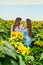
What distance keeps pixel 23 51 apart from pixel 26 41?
2.61 metres

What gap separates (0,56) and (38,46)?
7.46 feet

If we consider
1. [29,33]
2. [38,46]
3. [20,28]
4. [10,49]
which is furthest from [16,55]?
[20,28]

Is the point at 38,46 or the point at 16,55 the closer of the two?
the point at 16,55

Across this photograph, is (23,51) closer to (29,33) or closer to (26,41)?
(26,41)

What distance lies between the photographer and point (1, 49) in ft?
13.6

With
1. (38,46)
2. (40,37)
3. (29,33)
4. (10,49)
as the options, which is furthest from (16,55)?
(29,33)

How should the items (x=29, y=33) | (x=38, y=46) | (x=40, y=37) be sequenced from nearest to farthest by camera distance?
(x=38, y=46) < (x=40, y=37) < (x=29, y=33)

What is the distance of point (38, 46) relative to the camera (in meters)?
6.22

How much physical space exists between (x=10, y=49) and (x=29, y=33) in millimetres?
4143

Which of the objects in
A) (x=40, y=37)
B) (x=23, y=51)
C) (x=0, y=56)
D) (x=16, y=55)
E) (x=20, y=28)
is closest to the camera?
(x=0, y=56)

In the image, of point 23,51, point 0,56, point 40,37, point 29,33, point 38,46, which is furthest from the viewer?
point 29,33

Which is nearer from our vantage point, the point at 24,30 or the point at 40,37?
the point at 40,37

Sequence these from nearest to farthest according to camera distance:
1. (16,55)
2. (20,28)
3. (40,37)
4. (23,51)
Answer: (16,55), (23,51), (40,37), (20,28)

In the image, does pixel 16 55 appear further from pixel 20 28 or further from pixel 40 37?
pixel 20 28
